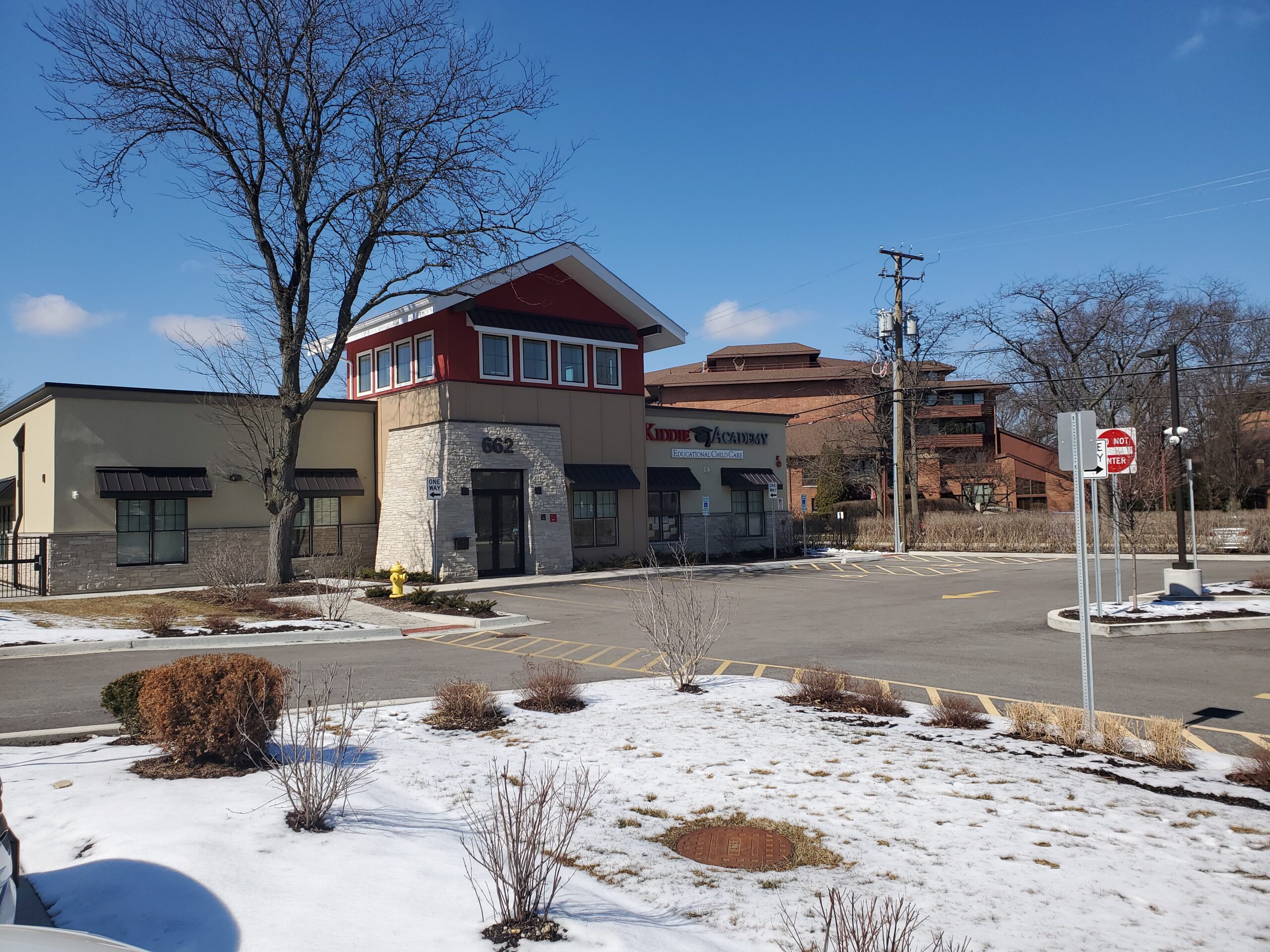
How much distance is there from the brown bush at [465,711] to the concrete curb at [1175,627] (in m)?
10.8

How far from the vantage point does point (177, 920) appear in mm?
3887

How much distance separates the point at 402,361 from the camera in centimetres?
2894

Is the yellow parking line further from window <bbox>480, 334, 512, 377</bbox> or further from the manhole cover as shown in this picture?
window <bbox>480, 334, 512, 377</bbox>

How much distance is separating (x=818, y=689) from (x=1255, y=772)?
12.4ft

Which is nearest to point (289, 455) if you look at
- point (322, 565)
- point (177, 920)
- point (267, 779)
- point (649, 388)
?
point (322, 565)

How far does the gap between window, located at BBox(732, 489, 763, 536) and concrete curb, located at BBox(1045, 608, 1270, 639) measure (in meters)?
21.0

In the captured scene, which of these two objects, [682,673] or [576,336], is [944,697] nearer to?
[682,673]

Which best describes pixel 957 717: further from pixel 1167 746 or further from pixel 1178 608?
pixel 1178 608

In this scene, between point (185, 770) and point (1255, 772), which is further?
point (1255, 772)

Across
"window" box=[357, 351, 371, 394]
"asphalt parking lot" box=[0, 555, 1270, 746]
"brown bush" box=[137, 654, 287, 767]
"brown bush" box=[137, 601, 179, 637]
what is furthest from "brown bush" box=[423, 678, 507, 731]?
"window" box=[357, 351, 371, 394]

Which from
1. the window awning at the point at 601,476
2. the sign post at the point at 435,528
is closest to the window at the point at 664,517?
the window awning at the point at 601,476

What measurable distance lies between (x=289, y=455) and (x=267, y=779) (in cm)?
1909

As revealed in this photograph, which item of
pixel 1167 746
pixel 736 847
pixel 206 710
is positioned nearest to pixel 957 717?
pixel 1167 746

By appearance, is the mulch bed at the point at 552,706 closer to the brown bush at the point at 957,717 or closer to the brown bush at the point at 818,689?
the brown bush at the point at 818,689
